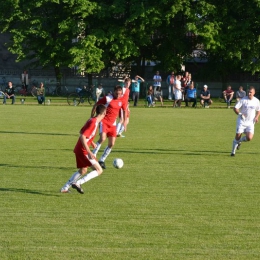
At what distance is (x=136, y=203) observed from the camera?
11562mm

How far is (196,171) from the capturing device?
50.8 ft

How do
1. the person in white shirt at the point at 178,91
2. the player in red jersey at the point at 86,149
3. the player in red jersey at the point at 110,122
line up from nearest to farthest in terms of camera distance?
the player in red jersey at the point at 86,149
the player in red jersey at the point at 110,122
the person in white shirt at the point at 178,91

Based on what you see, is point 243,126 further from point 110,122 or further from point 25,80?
point 25,80

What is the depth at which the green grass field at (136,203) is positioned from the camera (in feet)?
28.6

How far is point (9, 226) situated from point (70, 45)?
43.4m

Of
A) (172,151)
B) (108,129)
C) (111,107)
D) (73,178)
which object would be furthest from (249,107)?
(73,178)

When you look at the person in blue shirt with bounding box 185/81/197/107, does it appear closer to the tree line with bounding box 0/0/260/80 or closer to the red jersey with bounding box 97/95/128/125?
the tree line with bounding box 0/0/260/80

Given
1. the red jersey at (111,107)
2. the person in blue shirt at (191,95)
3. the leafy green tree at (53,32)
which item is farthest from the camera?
the leafy green tree at (53,32)

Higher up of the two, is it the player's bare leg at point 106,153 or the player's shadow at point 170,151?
the player's bare leg at point 106,153

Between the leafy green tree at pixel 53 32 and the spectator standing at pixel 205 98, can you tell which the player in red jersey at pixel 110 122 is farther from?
the leafy green tree at pixel 53 32

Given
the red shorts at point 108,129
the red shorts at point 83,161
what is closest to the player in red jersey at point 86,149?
the red shorts at point 83,161

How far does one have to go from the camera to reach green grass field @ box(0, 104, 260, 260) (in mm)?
8711

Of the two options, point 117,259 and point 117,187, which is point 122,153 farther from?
point 117,259

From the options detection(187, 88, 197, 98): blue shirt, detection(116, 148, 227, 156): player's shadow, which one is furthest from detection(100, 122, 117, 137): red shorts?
detection(187, 88, 197, 98): blue shirt
